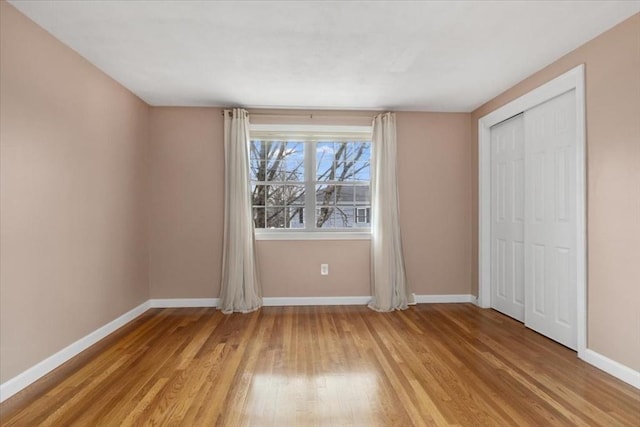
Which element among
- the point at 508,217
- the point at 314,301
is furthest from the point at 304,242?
the point at 508,217

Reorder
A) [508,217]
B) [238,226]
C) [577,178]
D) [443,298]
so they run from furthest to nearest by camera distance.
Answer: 1. [443,298]
2. [238,226]
3. [508,217]
4. [577,178]

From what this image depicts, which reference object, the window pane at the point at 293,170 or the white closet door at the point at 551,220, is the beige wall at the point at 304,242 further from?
the white closet door at the point at 551,220

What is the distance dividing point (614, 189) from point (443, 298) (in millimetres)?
2374

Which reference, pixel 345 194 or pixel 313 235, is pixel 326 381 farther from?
pixel 345 194

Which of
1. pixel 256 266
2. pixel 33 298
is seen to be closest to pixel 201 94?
pixel 256 266

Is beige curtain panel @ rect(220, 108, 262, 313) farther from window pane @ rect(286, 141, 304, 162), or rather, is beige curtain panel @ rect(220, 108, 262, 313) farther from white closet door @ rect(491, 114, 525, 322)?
white closet door @ rect(491, 114, 525, 322)

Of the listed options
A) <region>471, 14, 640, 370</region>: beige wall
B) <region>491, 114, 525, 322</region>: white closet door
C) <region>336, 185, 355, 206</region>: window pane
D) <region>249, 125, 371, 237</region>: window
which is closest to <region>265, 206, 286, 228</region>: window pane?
<region>249, 125, 371, 237</region>: window

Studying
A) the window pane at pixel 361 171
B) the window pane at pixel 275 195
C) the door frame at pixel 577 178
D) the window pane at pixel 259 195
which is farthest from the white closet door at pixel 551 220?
the window pane at pixel 259 195

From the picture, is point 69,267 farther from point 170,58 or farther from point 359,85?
point 359,85

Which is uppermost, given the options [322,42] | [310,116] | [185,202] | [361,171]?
[322,42]

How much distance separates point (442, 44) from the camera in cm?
262

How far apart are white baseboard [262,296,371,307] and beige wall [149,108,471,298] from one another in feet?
0.20

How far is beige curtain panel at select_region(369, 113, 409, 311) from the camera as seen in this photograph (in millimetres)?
4102

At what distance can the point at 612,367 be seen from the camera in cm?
237
